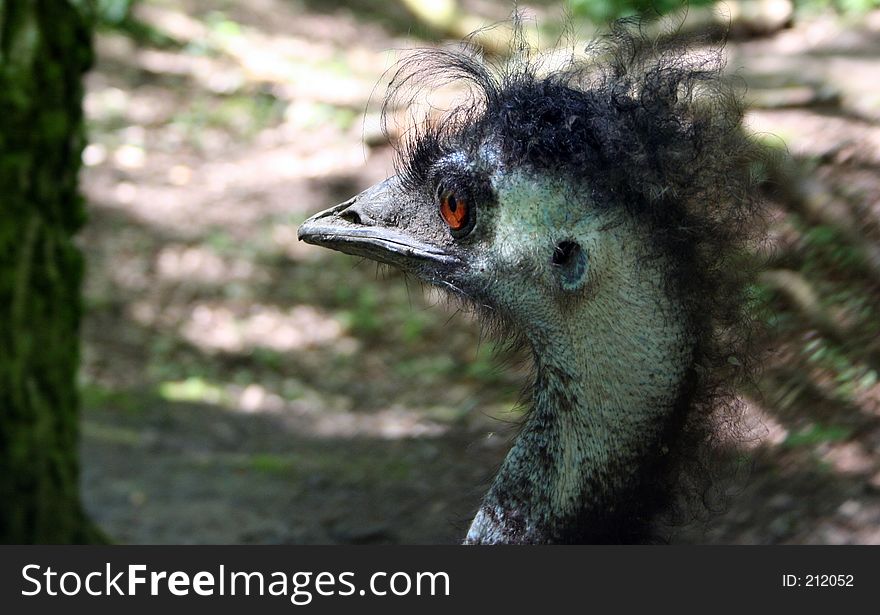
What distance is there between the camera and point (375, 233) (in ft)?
9.00

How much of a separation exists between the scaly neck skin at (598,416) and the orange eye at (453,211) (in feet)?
1.14

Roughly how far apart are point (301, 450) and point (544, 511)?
4.02 metres

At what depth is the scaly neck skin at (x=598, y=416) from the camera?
2.35m

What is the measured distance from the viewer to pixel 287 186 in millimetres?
9602

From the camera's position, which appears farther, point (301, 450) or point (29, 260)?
point (301, 450)

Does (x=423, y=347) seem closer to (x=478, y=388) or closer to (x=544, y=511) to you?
(x=478, y=388)

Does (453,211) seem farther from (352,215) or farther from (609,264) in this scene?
(609,264)

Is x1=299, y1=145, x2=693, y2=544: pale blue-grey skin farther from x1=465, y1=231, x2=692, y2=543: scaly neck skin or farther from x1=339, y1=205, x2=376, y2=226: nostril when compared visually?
x1=339, y1=205, x2=376, y2=226: nostril

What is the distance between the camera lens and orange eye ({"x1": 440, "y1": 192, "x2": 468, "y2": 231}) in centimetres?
262

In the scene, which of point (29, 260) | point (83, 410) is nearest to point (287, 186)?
point (83, 410)

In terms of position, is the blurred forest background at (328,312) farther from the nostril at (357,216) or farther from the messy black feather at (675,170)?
the nostril at (357,216)

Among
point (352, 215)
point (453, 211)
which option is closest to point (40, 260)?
point (352, 215)

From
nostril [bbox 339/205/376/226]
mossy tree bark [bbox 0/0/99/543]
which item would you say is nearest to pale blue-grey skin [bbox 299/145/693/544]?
nostril [bbox 339/205/376/226]

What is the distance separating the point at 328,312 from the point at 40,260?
13.1ft
